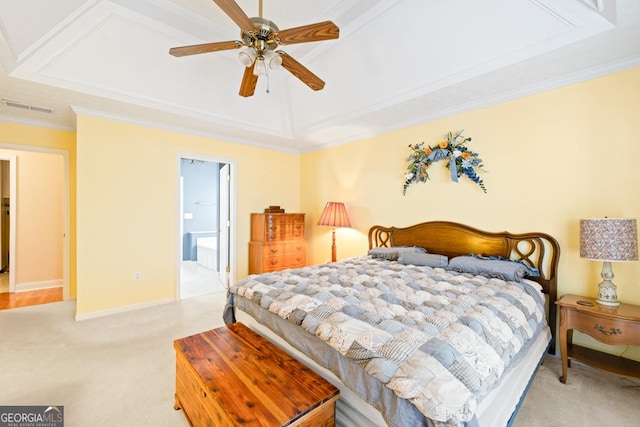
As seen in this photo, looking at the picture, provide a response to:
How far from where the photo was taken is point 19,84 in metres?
2.77

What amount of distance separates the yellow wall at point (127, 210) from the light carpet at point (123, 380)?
21.7 inches

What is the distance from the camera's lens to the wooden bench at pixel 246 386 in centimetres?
118

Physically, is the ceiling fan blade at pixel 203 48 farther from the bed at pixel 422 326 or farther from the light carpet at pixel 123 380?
the light carpet at pixel 123 380

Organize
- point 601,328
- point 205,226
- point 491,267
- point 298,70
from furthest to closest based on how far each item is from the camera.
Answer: point 205,226
point 491,267
point 298,70
point 601,328

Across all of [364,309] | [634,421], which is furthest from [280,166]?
[634,421]

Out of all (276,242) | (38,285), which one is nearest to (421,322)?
(276,242)

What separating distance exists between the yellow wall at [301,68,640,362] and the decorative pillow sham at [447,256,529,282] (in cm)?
50

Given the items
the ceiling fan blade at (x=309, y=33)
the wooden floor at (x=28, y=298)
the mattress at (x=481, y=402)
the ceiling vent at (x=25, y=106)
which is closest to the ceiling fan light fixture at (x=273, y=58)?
the ceiling fan blade at (x=309, y=33)

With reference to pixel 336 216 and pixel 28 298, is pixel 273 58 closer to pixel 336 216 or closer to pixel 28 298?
pixel 336 216

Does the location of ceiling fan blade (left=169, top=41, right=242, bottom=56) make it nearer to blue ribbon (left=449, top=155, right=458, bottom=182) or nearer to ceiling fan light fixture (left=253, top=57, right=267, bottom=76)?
ceiling fan light fixture (left=253, top=57, right=267, bottom=76)

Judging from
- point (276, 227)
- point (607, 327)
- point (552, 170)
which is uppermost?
point (552, 170)

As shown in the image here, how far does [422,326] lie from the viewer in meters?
1.46

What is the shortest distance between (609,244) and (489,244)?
100cm

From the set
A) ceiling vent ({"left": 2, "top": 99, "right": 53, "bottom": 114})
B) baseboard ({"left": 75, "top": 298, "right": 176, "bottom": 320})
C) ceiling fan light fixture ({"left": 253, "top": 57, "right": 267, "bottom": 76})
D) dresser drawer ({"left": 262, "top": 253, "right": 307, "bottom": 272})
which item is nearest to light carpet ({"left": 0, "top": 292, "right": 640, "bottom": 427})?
baseboard ({"left": 75, "top": 298, "right": 176, "bottom": 320})
